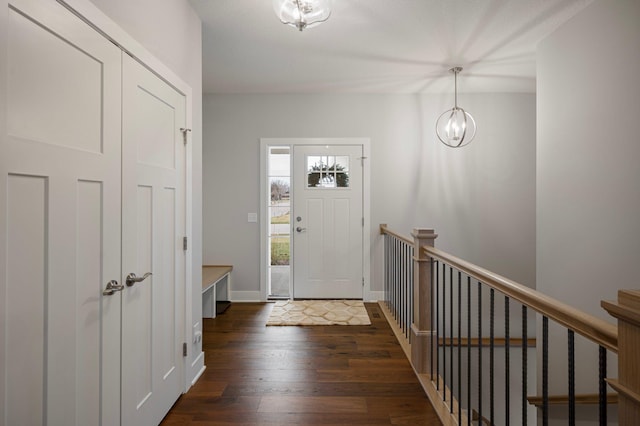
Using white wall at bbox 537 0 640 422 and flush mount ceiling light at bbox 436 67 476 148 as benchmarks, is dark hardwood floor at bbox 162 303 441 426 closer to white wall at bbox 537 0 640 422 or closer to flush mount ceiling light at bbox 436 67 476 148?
white wall at bbox 537 0 640 422

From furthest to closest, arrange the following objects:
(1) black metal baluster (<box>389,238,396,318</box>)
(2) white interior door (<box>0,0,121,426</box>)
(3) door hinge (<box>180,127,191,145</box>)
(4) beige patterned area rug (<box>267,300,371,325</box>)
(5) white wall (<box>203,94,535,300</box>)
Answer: (5) white wall (<box>203,94,535,300</box>) < (1) black metal baluster (<box>389,238,396,318</box>) < (4) beige patterned area rug (<box>267,300,371,325</box>) < (3) door hinge (<box>180,127,191,145</box>) < (2) white interior door (<box>0,0,121,426</box>)

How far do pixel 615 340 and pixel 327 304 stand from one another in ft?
11.3

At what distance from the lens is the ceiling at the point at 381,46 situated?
2.53m

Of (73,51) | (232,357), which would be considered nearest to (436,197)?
(232,357)

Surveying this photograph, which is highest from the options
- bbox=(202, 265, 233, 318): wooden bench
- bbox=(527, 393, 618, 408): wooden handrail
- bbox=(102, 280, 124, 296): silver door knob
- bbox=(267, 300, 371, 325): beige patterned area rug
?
bbox=(102, 280, 124, 296): silver door knob

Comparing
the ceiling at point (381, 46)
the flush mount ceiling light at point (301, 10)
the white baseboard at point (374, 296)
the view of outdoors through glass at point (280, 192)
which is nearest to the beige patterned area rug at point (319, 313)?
the white baseboard at point (374, 296)

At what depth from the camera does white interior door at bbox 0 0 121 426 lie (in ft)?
3.38

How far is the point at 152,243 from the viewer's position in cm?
183

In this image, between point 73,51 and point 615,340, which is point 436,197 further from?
point 73,51

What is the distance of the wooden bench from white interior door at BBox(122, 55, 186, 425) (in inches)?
51.7

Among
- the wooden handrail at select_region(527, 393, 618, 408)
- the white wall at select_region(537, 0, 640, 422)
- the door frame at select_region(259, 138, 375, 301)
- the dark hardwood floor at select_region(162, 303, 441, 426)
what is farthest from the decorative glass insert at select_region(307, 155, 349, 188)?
the wooden handrail at select_region(527, 393, 618, 408)

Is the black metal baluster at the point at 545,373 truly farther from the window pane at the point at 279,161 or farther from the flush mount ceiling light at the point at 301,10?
the window pane at the point at 279,161

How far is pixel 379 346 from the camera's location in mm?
2977

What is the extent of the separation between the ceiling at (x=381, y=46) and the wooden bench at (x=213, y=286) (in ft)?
7.08
